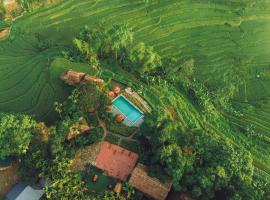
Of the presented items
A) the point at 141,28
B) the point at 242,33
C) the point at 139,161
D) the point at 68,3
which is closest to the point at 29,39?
the point at 68,3

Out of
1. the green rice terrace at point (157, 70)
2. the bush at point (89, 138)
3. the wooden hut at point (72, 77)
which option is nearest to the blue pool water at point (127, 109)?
the green rice terrace at point (157, 70)

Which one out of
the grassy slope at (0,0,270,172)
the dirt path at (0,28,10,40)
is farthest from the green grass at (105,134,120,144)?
the dirt path at (0,28,10,40)

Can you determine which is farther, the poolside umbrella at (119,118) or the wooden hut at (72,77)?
the wooden hut at (72,77)

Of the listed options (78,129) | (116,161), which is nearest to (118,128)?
(116,161)

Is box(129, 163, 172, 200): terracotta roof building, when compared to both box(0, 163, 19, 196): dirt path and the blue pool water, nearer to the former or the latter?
the blue pool water

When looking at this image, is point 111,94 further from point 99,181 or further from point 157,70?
point 99,181

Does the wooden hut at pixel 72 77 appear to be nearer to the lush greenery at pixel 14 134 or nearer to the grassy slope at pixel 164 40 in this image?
the grassy slope at pixel 164 40
